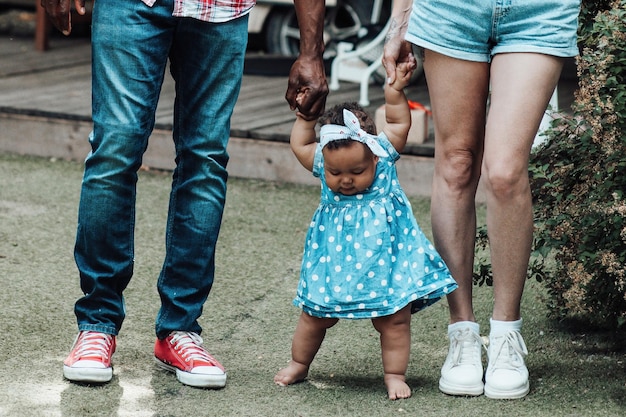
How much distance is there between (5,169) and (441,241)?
3242 mm

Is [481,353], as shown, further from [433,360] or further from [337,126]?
[337,126]

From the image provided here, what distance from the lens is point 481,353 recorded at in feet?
10.8

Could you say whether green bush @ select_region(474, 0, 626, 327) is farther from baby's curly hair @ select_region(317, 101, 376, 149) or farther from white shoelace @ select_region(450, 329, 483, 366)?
baby's curly hair @ select_region(317, 101, 376, 149)

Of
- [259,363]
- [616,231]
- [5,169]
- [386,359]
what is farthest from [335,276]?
[5,169]

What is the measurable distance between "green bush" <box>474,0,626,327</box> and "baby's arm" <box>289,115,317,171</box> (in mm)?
725

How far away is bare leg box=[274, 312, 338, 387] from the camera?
302 cm

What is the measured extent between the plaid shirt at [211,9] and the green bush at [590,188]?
92cm

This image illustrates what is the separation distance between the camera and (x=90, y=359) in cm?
300

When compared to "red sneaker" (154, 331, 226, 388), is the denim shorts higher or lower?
higher

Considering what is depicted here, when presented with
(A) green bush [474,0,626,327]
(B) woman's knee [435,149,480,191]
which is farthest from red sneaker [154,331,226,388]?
(A) green bush [474,0,626,327]

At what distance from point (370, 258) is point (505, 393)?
510mm

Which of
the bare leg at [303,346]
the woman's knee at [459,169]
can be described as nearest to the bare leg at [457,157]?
the woman's knee at [459,169]

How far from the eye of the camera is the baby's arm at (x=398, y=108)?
2.97 metres

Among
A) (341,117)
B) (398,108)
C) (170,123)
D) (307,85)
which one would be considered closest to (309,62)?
(307,85)
